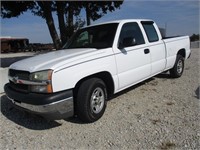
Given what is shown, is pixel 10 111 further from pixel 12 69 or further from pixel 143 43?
pixel 143 43

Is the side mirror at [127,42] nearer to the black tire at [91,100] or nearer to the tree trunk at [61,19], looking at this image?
the black tire at [91,100]

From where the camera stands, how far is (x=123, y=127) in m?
3.93

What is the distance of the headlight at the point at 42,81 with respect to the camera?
3.54 meters

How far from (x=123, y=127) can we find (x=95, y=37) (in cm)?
223

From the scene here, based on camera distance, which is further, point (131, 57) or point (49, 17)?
point (49, 17)

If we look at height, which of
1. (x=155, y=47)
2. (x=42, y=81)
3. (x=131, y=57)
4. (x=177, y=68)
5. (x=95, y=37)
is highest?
(x=95, y=37)

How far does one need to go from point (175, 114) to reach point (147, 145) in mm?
1294

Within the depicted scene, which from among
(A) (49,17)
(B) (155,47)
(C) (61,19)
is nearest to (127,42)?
(B) (155,47)

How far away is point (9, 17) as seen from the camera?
12.4 meters

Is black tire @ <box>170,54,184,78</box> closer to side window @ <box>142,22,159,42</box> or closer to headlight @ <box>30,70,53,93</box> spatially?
side window @ <box>142,22,159,42</box>

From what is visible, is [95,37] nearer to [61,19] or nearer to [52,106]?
[52,106]

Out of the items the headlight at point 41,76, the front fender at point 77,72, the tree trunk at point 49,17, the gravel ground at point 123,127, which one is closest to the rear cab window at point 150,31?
the gravel ground at point 123,127

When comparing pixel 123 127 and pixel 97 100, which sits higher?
pixel 97 100

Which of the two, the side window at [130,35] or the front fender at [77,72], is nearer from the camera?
the front fender at [77,72]
